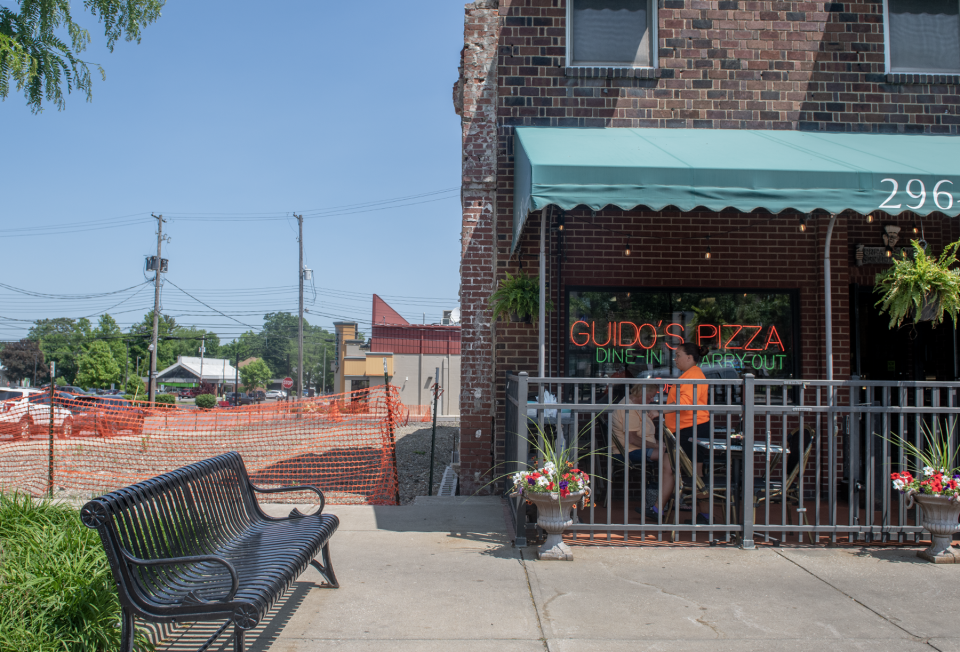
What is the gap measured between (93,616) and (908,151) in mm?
7831

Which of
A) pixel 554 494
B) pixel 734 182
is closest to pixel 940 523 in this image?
pixel 554 494

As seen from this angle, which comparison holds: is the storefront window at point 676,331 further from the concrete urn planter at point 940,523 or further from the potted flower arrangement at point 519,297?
the concrete urn planter at point 940,523

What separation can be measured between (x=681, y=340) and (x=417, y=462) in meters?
7.83

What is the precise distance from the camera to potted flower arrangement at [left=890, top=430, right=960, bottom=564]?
200 inches

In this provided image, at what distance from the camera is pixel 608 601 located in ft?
14.0

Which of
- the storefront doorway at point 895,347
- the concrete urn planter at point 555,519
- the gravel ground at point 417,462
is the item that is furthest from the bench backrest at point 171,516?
the storefront doorway at point 895,347

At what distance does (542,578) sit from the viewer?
471 centimetres

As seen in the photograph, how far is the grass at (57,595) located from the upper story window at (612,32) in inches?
271

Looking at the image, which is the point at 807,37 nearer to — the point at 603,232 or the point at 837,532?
the point at 603,232

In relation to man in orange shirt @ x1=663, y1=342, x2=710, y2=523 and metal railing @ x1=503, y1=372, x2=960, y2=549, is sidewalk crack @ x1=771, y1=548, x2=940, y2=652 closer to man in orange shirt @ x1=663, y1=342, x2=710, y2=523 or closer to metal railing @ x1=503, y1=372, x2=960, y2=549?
metal railing @ x1=503, y1=372, x2=960, y2=549

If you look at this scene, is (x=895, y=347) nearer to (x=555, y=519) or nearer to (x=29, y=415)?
(x=555, y=519)

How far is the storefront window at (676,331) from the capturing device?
7801 mm

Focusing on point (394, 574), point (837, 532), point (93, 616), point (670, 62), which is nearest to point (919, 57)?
point (670, 62)

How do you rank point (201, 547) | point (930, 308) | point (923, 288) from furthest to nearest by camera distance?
point (930, 308), point (923, 288), point (201, 547)
